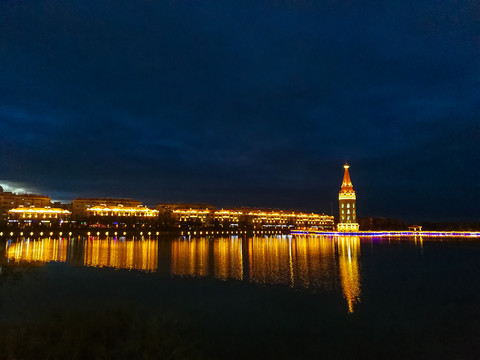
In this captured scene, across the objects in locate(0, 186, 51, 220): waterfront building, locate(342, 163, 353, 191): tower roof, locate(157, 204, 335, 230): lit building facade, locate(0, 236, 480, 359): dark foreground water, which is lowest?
locate(0, 236, 480, 359): dark foreground water

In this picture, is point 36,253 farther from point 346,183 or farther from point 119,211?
point 346,183

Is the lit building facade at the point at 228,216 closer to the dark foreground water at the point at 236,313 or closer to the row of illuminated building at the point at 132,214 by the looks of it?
the row of illuminated building at the point at 132,214

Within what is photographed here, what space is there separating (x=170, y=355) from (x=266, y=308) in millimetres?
8686

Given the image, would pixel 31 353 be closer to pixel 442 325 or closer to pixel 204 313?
pixel 204 313

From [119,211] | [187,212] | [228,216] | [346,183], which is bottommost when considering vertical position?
[228,216]

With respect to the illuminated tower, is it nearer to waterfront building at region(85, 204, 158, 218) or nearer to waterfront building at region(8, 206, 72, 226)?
waterfront building at region(85, 204, 158, 218)

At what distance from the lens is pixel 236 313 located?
635 inches

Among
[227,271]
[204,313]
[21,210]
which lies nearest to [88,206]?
[21,210]

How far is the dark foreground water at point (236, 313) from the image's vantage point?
1002 centimetres

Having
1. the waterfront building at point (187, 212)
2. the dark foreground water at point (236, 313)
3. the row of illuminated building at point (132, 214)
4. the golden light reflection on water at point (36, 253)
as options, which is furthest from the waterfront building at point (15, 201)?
the dark foreground water at point (236, 313)

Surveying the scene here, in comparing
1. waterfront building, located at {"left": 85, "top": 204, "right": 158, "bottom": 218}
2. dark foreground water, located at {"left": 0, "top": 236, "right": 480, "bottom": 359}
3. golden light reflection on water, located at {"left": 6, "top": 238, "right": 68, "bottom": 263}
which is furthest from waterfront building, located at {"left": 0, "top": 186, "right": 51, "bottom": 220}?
dark foreground water, located at {"left": 0, "top": 236, "right": 480, "bottom": 359}

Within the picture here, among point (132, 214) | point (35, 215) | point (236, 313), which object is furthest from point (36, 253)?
point (132, 214)

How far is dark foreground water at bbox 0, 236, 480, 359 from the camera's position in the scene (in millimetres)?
10023

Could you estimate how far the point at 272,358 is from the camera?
37.9 feet
